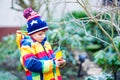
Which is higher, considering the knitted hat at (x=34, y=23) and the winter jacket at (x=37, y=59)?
the knitted hat at (x=34, y=23)

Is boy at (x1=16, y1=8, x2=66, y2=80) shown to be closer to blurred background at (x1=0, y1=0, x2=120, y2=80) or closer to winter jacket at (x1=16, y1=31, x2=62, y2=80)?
winter jacket at (x1=16, y1=31, x2=62, y2=80)

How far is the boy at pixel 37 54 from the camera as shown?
14.0ft

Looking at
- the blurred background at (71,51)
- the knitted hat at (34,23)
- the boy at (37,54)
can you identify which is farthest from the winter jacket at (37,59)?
the blurred background at (71,51)

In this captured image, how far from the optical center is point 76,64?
26.8 ft

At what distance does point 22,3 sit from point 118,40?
10.1ft

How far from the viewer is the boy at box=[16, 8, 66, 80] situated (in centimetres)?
427

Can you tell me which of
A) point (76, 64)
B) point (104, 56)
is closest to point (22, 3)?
point (76, 64)

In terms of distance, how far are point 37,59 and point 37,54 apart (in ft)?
0.25

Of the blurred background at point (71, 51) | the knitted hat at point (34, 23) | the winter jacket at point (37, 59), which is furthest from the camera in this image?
the blurred background at point (71, 51)

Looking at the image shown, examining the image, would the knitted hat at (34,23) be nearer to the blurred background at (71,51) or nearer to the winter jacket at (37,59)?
the winter jacket at (37,59)

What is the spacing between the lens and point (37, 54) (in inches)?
171

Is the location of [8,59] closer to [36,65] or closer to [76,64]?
[76,64]

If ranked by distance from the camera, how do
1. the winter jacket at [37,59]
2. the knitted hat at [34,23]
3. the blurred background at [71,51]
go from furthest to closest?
the blurred background at [71,51] < the knitted hat at [34,23] < the winter jacket at [37,59]

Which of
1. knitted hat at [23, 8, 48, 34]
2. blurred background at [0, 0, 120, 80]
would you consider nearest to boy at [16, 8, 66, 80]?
knitted hat at [23, 8, 48, 34]
